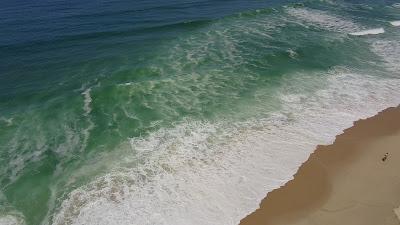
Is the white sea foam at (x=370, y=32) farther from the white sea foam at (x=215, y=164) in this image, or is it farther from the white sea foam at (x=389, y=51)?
the white sea foam at (x=215, y=164)

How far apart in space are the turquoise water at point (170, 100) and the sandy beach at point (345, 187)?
0.83 meters

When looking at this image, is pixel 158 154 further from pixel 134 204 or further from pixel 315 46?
pixel 315 46

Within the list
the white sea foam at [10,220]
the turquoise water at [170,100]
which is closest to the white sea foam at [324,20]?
the turquoise water at [170,100]

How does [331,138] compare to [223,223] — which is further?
[331,138]

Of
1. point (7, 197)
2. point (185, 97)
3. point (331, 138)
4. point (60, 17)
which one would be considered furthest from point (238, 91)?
point (60, 17)

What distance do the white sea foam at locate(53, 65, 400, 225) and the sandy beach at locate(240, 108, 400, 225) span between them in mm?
755

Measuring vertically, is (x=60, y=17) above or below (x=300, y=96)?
above

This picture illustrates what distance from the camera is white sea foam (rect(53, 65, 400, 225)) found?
65.0 feet

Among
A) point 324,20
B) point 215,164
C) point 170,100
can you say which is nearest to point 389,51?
point 324,20

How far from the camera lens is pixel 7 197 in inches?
848

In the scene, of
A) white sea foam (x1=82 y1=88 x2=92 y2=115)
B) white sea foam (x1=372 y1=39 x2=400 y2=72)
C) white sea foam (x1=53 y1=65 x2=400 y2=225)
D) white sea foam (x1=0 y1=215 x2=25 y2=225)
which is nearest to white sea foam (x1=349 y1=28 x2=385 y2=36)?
white sea foam (x1=372 y1=39 x2=400 y2=72)

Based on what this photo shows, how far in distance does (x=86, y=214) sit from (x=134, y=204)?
7.96 ft

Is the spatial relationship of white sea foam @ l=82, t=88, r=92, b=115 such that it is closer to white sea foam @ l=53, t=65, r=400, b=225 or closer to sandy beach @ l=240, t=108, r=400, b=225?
white sea foam @ l=53, t=65, r=400, b=225

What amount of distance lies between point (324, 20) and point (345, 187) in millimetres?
31474
